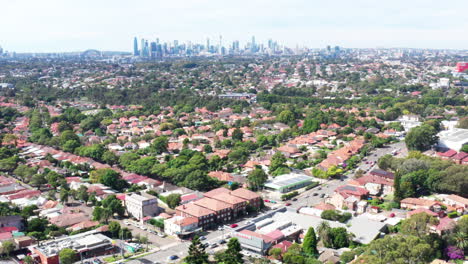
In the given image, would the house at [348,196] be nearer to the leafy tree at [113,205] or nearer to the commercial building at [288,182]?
the commercial building at [288,182]

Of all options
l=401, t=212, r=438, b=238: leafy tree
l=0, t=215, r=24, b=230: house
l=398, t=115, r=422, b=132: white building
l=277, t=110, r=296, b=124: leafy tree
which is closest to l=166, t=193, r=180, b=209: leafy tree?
l=0, t=215, r=24, b=230: house

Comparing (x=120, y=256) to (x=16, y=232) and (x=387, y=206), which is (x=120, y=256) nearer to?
(x=16, y=232)

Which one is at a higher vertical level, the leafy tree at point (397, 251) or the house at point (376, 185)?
the leafy tree at point (397, 251)

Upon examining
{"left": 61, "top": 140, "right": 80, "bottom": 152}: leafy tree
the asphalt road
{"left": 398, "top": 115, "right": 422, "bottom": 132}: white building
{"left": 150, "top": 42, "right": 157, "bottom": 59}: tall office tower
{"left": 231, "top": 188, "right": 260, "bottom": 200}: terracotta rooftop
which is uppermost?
{"left": 150, "top": 42, "right": 157, "bottom": 59}: tall office tower

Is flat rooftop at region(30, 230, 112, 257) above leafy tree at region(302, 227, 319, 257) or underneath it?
underneath

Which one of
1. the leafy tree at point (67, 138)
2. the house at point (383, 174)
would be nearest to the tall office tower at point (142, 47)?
the leafy tree at point (67, 138)

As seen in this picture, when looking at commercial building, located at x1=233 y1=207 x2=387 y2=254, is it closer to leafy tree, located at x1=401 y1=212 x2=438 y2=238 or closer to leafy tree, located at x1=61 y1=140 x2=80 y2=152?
leafy tree, located at x1=401 y1=212 x2=438 y2=238

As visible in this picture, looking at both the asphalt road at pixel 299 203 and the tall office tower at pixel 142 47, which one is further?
the tall office tower at pixel 142 47
